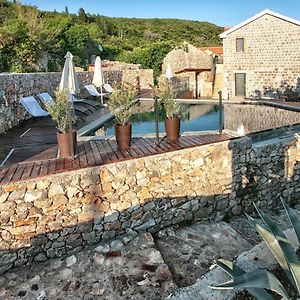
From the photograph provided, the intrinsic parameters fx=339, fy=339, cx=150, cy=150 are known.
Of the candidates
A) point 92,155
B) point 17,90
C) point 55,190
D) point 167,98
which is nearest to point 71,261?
point 55,190

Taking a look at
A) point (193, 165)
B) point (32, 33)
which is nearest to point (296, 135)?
point (193, 165)

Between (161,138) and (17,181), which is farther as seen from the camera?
(161,138)

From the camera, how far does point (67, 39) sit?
25.5 metres

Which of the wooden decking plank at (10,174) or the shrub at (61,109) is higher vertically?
the shrub at (61,109)

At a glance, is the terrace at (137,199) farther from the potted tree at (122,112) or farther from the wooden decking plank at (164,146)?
the potted tree at (122,112)

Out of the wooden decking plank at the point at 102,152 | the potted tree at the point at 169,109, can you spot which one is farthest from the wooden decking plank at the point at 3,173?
the potted tree at the point at 169,109

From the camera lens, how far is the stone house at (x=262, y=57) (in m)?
19.7

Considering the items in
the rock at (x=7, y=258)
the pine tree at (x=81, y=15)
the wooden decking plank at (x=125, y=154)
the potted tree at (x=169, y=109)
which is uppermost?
the pine tree at (x=81, y=15)

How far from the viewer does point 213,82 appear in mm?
24250

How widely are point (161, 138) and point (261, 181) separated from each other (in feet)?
8.22

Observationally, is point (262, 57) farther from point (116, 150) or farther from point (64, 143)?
point (64, 143)

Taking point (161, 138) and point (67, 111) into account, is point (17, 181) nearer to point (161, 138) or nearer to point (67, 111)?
point (67, 111)

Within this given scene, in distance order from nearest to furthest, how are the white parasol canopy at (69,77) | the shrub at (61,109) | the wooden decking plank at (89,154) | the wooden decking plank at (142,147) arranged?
1. the wooden decking plank at (89,154)
2. the shrub at (61,109)
3. the wooden decking plank at (142,147)
4. the white parasol canopy at (69,77)

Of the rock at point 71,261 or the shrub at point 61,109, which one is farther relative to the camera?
the shrub at point 61,109
